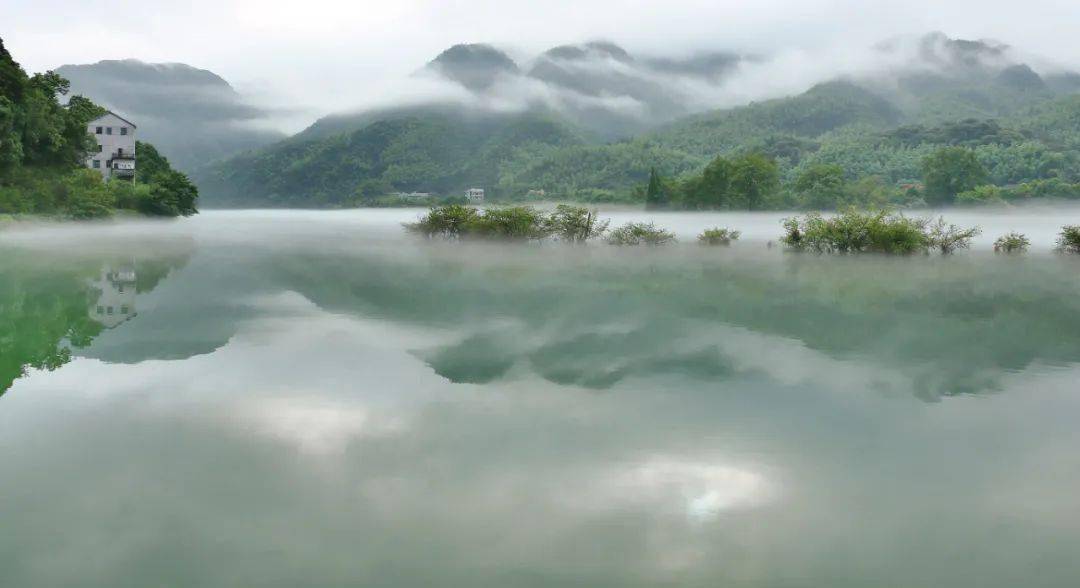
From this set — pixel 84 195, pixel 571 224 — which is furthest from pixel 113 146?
pixel 571 224

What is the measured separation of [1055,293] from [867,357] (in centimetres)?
1310

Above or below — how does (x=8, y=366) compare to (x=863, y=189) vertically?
below

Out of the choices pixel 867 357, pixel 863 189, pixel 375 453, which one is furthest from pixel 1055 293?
pixel 863 189

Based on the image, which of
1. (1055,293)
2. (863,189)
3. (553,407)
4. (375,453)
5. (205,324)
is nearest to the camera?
(375,453)

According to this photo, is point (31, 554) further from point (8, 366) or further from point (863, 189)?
point (863, 189)

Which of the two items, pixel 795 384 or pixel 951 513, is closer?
pixel 951 513

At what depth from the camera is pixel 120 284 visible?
21453mm

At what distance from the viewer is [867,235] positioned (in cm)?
3416

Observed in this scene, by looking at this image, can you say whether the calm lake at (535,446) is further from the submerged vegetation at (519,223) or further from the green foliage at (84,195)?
the green foliage at (84,195)

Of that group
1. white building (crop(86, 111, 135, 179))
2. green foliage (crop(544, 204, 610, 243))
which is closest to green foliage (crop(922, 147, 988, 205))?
green foliage (crop(544, 204, 610, 243))

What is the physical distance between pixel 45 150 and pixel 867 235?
150 ft

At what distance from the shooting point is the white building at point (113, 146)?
68.7 m

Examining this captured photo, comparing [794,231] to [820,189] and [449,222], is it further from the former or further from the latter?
[820,189]

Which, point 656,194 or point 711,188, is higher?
point 711,188
